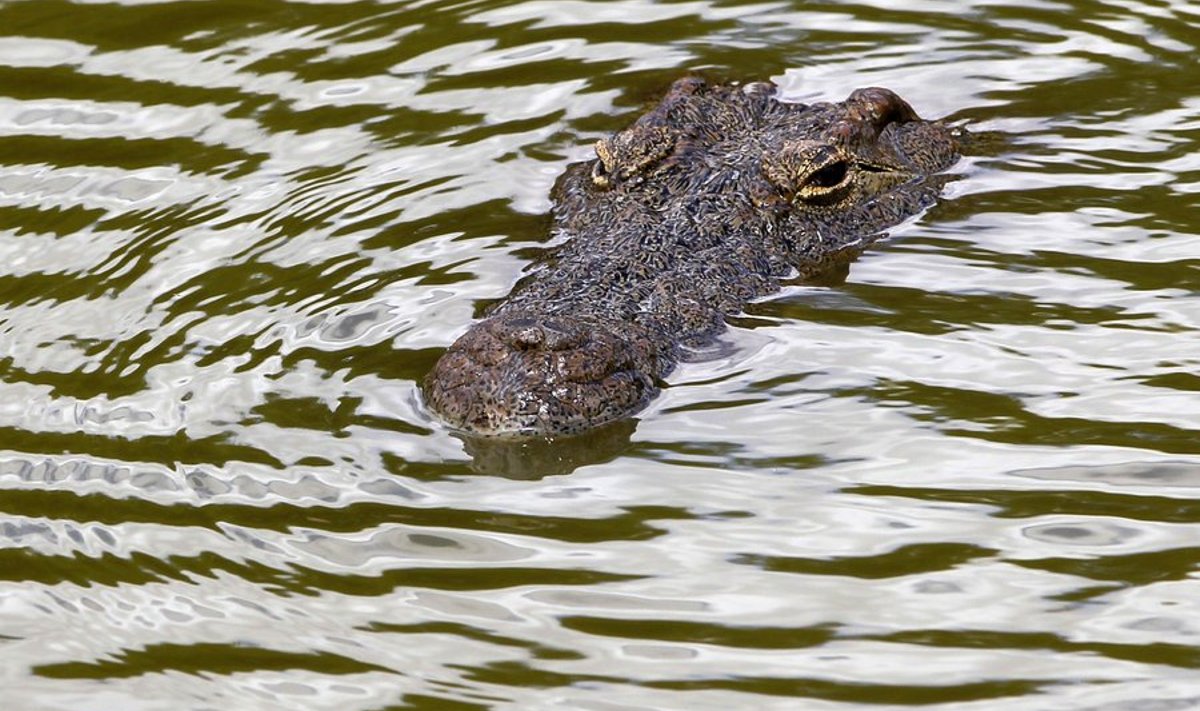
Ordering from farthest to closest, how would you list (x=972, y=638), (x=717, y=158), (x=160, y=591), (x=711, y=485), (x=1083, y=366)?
(x=717, y=158), (x=1083, y=366), (x=711, y=485), (x=160, y=591), (x=972, y=638)

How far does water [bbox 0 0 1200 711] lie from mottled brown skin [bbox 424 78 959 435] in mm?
171

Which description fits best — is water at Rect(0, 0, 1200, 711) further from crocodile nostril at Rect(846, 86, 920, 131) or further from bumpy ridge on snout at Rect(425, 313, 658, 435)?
crocodile nostril at Rect(846, 86, 920, 131)

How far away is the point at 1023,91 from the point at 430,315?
4157 millimetres

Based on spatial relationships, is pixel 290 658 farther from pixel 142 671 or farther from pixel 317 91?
pixel 317 91

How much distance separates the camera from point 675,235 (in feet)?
26.9

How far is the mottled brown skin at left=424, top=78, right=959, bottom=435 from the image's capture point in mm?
6695

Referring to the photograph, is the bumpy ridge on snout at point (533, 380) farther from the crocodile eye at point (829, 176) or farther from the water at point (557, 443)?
the crocodile eye at point (829, 176)

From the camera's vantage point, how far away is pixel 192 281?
26.6ft

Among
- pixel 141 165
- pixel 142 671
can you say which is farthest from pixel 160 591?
pixel 141 165

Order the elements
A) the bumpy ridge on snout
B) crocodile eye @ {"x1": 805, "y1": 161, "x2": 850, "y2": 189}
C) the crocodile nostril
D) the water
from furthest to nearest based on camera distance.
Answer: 1. the crocodile nostril
2. crocodile eye @ {"x1": 805, "y1": 161, "x2": 850, "y2": 189}
3. the bumpy ridge on snout
4. the water

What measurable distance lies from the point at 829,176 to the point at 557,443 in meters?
2.83

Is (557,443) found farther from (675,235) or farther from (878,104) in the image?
(878,104)

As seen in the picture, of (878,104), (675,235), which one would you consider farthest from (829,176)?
(675,235)

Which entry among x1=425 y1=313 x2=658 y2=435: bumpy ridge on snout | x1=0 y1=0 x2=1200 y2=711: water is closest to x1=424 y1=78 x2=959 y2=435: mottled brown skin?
x1=425 y1=313 x2=658 y2=435: bumpy ridge on snout
